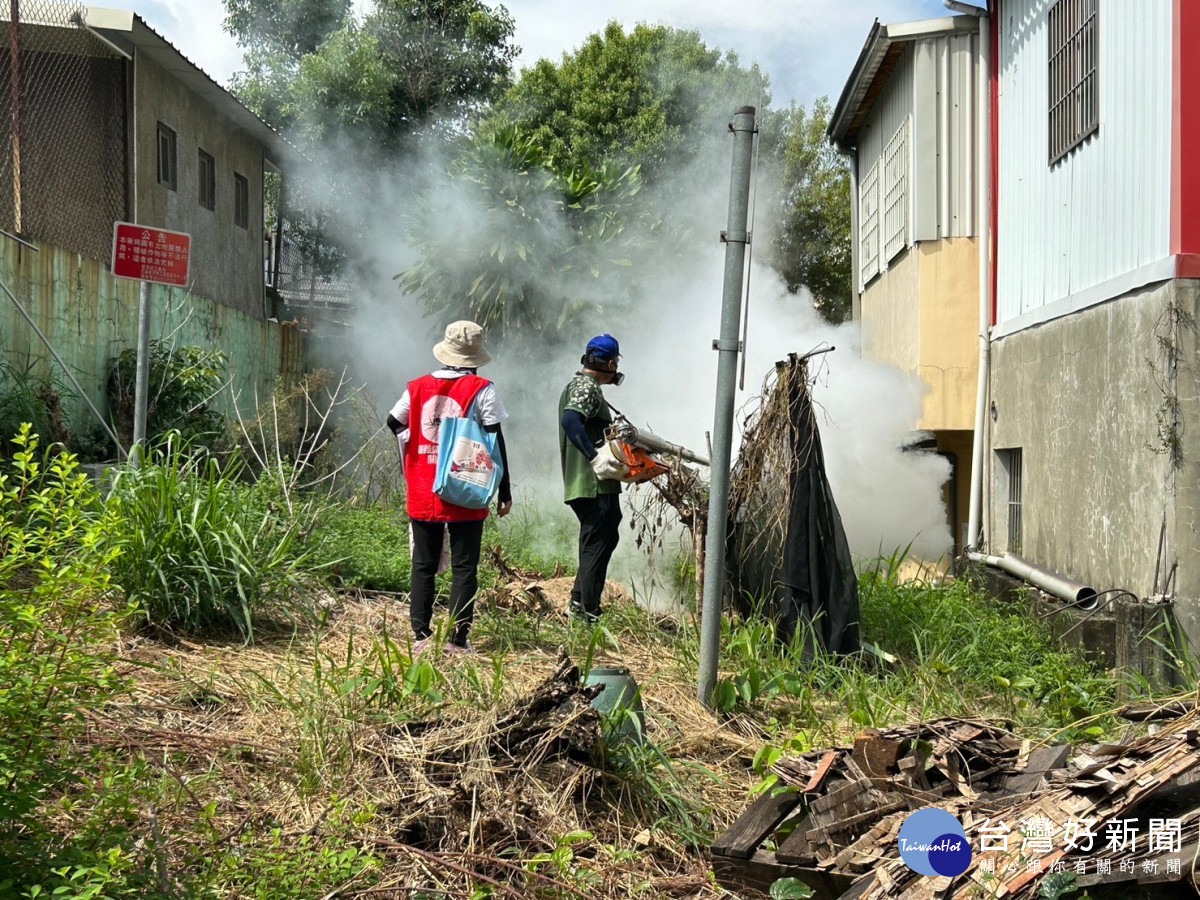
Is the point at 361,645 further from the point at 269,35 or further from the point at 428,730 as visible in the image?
the point at 269,35

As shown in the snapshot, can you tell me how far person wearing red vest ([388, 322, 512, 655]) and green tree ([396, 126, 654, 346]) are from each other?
333 inches

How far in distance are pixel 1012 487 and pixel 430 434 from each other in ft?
15.9

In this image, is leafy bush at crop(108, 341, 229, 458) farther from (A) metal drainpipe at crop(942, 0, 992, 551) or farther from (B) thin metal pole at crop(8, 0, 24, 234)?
(A) metal drainpipe at crop(942, 0, 992, 551)

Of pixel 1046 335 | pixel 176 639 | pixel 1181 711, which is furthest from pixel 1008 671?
pixel 176 639

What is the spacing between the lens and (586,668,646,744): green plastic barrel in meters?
3.91

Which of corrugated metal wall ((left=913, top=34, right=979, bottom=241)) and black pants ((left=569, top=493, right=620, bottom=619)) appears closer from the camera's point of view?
black pants ((left=569, top=493, right=620, bottom=619))

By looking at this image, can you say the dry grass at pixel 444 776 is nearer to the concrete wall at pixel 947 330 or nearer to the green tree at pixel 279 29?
the concrete wall at pixel 947 330

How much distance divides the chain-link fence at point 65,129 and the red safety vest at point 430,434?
17.4 ft

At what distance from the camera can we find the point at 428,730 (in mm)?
3820

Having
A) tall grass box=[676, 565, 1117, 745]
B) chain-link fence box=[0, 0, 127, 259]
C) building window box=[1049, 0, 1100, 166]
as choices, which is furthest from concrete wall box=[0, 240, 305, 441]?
building window box=[1049, 0, 1100, 166]

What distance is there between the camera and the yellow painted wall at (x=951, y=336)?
8836mm

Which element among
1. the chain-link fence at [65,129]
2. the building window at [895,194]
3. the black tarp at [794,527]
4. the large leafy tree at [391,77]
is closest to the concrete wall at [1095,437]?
the black tarp at [794,527]

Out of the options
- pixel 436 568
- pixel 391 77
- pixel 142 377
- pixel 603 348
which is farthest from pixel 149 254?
pixel 391 77

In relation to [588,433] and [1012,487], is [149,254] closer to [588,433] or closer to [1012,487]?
[588,433]
